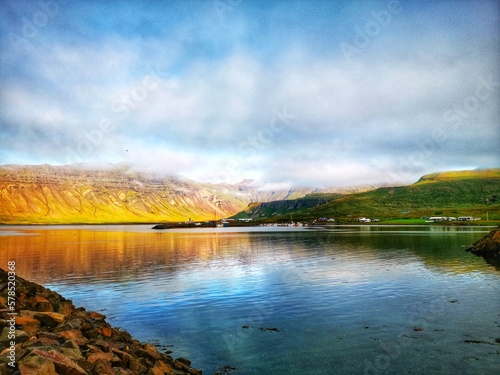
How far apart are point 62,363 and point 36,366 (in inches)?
38.2

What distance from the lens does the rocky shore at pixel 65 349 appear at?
44.0ft

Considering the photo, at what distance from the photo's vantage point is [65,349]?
603 inches

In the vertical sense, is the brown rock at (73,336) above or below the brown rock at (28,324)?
below

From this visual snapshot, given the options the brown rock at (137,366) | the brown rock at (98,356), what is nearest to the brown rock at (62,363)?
the brown rock at (98,356)

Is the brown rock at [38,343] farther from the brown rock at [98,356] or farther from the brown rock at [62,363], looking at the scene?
the brown rock at [98,356]

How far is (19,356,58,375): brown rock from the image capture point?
1241 centimetres

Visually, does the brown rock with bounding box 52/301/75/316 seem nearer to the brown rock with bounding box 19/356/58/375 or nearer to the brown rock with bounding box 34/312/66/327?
the brown rock with bounding box 34/312/66/327

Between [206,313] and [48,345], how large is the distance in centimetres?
1727

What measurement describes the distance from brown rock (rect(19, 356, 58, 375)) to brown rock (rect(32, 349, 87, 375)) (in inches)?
12.1

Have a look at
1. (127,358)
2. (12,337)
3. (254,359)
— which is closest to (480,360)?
(254,359)

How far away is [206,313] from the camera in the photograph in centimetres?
3117

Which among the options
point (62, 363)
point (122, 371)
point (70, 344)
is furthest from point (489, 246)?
point (62, 363)

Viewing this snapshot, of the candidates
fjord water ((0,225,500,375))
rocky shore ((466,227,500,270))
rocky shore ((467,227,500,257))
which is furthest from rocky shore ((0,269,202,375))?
rocky shore ((467,227,500,257))

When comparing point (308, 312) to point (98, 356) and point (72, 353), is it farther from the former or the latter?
point (72, 353)
